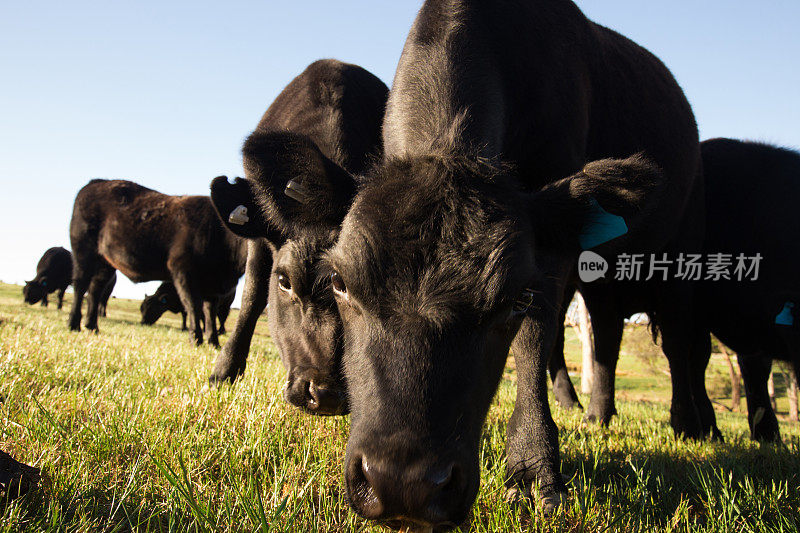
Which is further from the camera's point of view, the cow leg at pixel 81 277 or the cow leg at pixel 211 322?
the cow leg at pixel 81 277

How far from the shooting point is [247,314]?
543 centimetres

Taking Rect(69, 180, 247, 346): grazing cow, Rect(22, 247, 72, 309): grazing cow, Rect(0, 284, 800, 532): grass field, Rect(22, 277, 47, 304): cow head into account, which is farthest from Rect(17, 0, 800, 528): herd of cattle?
Rect(22, 247, 72, 309): grazing cow

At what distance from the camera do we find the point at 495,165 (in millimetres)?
2779

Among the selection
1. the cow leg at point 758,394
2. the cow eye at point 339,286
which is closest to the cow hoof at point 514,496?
the cow eye at point 339,286

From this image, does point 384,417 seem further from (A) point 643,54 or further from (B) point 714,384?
(B) point 714,384

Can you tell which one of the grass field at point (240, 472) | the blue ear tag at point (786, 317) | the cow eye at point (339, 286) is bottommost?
the grass field at point (240, 472)

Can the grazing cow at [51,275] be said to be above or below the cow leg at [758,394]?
below

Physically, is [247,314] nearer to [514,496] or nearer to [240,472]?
[240,472]

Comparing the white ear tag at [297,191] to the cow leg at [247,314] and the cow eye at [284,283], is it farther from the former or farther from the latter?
the cow leg at [247,314]

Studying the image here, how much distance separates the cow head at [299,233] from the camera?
2.78 m

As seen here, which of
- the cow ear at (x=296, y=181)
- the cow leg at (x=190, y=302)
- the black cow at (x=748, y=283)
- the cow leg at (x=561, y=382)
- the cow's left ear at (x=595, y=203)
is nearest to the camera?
the cow's left ear at (x=595, y=203)

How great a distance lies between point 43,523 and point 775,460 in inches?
157

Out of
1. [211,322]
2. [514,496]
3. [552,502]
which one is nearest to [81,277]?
[211,322]

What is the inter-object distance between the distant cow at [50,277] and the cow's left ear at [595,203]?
108 ft
